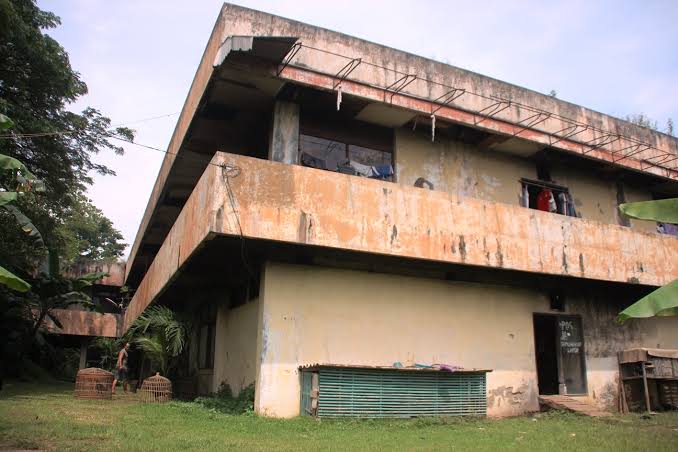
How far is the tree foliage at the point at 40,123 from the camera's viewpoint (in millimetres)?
16062

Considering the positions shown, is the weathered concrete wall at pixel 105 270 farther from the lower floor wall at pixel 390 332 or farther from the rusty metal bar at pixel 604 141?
the rusty metal bar at pixel 604 141

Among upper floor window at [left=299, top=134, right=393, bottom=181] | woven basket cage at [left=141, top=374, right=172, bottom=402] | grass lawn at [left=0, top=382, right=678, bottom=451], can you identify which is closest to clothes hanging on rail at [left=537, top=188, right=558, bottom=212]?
upper floor window at [left=299, top=134, right=393, bottom=181]

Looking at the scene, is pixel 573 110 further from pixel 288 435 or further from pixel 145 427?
pixel 145 427

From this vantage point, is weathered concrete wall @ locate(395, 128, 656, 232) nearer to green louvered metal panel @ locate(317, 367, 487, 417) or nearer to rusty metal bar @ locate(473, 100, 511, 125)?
rusty metal bar @ locate(473, 100, 511, 125)

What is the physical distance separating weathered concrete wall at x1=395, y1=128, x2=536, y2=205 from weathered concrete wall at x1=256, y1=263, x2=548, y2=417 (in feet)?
7.77

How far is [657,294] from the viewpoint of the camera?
725 cm

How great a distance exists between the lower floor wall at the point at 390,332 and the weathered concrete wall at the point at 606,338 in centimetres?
3

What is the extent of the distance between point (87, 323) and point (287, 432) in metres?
21.2

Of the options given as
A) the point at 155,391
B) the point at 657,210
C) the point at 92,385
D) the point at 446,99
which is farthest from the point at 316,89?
the point at 92,385

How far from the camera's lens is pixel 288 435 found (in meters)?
8.43

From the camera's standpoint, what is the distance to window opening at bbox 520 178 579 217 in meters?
14.9

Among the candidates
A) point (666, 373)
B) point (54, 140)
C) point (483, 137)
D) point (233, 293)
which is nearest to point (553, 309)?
point (666, 373)

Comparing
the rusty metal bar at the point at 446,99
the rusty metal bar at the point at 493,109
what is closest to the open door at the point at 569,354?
the rusty metal bar at the point at 493,109

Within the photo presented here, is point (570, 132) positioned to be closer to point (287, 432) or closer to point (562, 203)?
point (562, 203)
